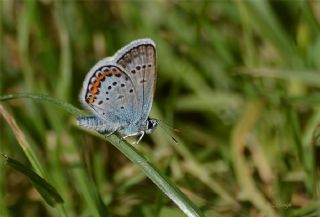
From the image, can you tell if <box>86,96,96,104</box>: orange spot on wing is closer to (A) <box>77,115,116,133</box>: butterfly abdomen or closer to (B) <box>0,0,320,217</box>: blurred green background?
(A) <box>77,115,116,133</box>: butterfly abdomen

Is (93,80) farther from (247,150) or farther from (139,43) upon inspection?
(247,150)

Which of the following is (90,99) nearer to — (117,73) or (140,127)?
(117,73)

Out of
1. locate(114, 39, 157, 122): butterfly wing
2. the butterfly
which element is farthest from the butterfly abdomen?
locate(114, 39, 157, 122): butterfly wing

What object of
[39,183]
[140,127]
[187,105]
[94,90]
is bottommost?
[187,105]

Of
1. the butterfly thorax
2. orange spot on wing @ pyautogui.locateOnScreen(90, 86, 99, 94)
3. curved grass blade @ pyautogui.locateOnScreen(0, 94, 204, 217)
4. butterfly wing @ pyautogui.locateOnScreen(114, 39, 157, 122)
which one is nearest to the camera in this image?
curved grass blade @ pyautogui.locateOnScreen(0, 94, 204, 217)

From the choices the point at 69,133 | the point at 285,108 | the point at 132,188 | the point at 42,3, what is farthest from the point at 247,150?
the point at 42,3

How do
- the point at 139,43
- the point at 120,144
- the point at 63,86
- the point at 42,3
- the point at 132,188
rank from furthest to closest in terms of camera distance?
1. the point at 42,3
2. the point at 63,86
3. the point at 132,188
4. the point at 139,43
5. the point at 120,144

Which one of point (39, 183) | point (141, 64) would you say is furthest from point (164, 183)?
point (141, 64)
